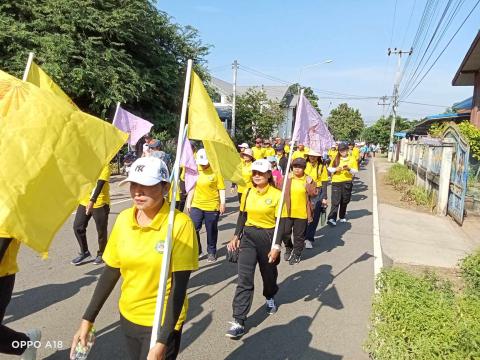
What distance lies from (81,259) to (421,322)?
475 cm

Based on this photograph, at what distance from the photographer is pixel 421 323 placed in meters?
3.75

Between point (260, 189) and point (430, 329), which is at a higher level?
point (260, 189)

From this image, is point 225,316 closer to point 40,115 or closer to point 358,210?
point 40,115

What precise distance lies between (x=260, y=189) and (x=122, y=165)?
1557 cm

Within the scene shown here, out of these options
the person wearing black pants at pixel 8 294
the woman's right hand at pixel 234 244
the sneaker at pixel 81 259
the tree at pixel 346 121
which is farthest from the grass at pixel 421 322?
the tree at pixel 346 121

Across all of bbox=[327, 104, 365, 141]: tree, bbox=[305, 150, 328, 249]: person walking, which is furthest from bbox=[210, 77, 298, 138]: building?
bbox=[305, 150, 328, 249]: person walking

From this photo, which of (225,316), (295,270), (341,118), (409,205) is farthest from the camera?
(341,118)

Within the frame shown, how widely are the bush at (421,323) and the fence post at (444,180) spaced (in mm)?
8242

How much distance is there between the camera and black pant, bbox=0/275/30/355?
10.8ft

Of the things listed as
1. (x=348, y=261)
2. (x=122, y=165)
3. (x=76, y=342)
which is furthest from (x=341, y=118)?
(x=76, y=342)

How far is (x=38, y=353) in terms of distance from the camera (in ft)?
12.7

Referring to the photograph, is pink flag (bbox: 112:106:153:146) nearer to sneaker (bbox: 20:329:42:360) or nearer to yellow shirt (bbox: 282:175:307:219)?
yellow shirt (bbox: 282:175:307:219)

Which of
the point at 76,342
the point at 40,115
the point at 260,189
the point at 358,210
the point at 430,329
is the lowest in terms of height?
the point at 358,210

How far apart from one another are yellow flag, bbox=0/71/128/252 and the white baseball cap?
0.19m
